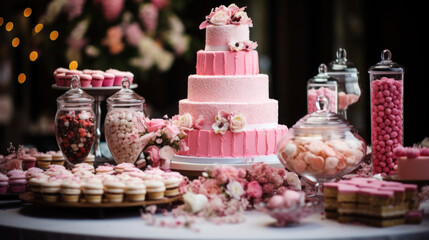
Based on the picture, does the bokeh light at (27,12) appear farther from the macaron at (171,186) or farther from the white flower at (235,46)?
the macaron at (171,186)

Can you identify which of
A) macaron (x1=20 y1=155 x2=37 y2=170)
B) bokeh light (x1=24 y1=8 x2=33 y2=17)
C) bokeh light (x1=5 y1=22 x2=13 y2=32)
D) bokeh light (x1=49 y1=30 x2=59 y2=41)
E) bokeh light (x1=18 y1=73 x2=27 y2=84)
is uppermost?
bokeh light (x1=24 y1=8 x2=33 y2=17)

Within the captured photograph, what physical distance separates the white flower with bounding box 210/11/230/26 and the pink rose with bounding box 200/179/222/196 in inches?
45.0

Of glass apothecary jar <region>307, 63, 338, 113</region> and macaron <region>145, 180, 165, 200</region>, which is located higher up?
glass apothecary jar <region>307, 63, 338, 113</region>

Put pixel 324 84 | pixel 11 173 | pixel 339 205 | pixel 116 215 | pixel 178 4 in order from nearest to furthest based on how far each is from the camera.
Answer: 1. pixel 339 205
2. pixel 116 215
3. pixel 11 173
4. pixel 324 84
5. pixel 178 4

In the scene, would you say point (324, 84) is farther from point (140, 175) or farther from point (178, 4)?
point (178, 4)

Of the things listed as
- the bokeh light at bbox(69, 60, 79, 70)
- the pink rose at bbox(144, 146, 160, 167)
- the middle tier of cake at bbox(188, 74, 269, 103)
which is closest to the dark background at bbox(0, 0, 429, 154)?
the bokeh light at bbox(69, 60, 79, 70)

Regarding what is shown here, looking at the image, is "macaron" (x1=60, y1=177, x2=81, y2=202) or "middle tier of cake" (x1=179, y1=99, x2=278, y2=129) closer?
"macaron" (x1=60, y1=177, x2=81, y2=202)

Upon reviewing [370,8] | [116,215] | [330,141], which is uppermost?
[370,8]

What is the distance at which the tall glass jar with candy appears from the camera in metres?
3.83

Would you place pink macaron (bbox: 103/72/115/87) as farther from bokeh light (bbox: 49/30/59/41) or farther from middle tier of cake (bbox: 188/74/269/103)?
bokeh light (bbox: 49/30/59/41)

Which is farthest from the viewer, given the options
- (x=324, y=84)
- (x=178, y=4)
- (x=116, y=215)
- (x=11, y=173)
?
(x=178, y=4)

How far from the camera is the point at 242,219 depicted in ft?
10.2

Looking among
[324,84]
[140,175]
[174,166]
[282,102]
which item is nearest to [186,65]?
[282,102]

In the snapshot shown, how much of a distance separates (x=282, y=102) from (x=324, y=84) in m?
3.81
